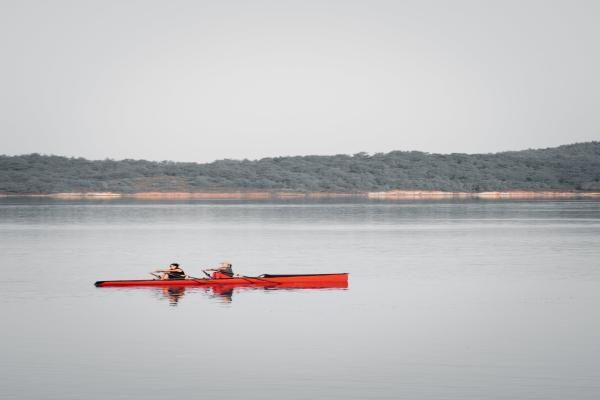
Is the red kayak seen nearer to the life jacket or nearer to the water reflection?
the water reflection

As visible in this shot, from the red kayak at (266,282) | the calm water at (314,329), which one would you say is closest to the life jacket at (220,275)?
the red kayak at (266,282)

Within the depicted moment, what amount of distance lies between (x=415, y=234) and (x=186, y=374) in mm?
58706

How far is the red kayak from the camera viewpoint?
3856 cm

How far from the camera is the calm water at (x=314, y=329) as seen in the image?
21.1 meters

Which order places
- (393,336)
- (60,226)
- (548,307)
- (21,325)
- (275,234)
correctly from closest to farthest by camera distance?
(393,336), (21,325), (548,307), (275,234), (60,226)

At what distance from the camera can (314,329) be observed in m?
28.7

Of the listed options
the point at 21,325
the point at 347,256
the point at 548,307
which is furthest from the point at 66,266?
the point at 548,307

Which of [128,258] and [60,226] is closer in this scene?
[128,258]

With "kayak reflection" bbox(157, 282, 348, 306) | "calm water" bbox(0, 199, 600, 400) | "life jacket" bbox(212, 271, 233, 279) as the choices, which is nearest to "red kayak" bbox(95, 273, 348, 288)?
"kayak reflection" bbox(157, 282, 348, 306)

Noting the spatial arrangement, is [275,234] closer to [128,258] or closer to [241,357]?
[128,258]

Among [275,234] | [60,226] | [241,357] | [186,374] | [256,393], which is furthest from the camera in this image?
[60,226]

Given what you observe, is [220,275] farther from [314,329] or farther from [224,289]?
[314,329]

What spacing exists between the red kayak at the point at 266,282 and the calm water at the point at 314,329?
0.41 m

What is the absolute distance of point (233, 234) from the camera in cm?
8081
